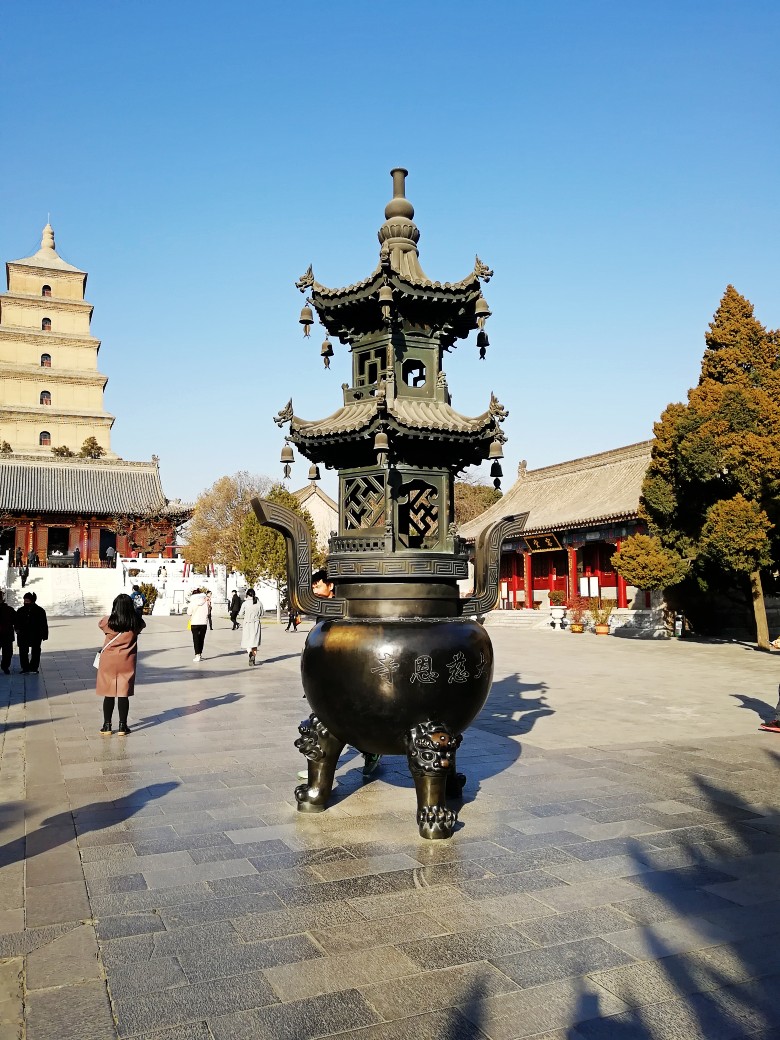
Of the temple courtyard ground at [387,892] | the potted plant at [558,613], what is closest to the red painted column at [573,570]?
the potted plant at [558,613]

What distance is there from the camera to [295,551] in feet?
20.7

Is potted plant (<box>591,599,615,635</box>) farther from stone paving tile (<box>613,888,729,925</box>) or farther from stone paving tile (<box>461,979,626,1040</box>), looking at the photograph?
stone paving tile (<box>461,979,626,1040</box>)

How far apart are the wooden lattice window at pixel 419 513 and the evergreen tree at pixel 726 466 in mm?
14465

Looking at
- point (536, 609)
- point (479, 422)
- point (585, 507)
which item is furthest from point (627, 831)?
point (536, 609)

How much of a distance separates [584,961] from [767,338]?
20758 mm

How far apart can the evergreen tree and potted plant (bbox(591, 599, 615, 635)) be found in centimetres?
550

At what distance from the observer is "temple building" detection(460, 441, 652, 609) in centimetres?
2931

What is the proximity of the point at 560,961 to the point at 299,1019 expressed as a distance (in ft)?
3.92

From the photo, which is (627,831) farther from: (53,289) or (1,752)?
(53,289)

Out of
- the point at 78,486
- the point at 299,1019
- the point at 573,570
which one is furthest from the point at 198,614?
the point at 78,486

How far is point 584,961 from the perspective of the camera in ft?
11.8

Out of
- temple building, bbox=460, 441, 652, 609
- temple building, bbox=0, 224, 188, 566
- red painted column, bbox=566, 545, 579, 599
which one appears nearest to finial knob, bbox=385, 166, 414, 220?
temple building, bbox=460, 441, 652, 609

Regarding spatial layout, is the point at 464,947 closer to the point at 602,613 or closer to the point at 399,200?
the point at 399,200

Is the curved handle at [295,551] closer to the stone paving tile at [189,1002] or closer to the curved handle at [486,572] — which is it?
the curved handle at [486,572]
